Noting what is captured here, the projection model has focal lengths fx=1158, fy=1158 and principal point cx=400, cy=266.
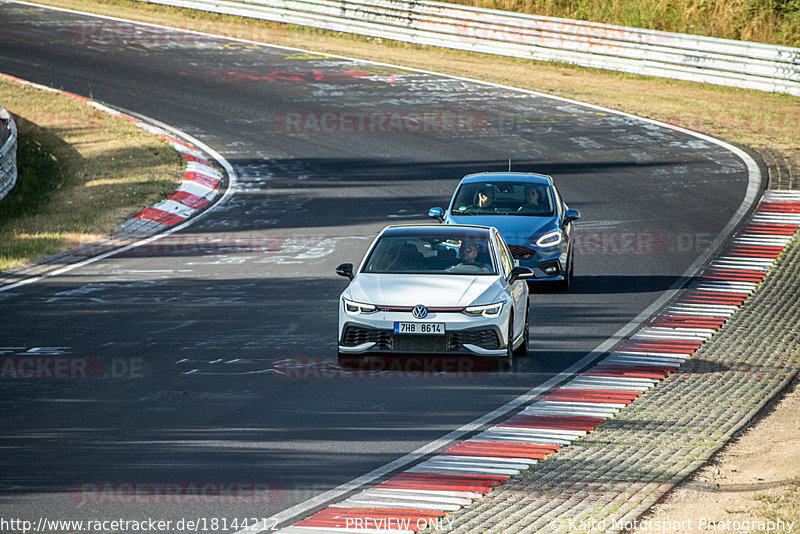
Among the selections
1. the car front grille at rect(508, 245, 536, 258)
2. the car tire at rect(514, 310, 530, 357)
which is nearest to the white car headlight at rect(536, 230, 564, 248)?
the car front grille at rect(508, 245, 536, 258)

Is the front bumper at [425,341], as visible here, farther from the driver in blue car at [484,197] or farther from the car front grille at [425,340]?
the driver in blue car at [484,197]

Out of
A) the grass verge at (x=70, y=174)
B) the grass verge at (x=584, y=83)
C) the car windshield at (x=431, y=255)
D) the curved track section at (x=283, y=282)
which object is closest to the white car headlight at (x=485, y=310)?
the curved track section at (x=283, y=282)

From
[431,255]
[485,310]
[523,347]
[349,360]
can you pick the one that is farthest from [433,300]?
[523,347]

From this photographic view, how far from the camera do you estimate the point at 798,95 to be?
32281mm

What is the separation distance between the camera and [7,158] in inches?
941

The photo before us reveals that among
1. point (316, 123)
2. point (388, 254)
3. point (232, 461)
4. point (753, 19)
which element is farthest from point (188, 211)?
point (753, 19)

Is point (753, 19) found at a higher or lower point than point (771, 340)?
higher

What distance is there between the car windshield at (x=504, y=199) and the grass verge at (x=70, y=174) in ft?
23.2

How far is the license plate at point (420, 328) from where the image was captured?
37.9 ft

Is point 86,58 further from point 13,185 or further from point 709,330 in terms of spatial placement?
point 709,330

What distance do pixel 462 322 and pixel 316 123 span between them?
19.1 metres

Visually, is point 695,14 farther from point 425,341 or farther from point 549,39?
point 425,341

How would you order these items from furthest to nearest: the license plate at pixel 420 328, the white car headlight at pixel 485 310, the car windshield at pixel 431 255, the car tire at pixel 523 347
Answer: the car tire at pixel 523 347
the car windshield at pixel 431 255
the white car headlight at pixel 485 310
the license plate at pixel 420 328

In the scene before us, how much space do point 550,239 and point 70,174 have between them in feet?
44.6
